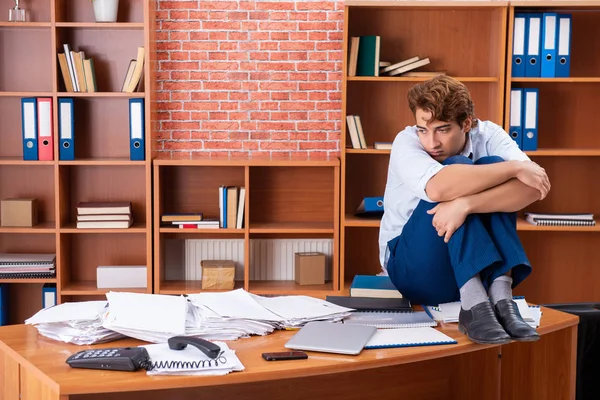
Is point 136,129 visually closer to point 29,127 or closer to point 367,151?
point 29,127

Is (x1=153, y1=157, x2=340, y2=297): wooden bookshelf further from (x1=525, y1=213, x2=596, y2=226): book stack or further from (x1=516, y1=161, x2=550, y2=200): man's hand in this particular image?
(x1=516, y1=161, x2=550, y2=200): man's hand

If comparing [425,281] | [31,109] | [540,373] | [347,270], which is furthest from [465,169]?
[31,109]

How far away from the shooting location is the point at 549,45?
13.4 feet

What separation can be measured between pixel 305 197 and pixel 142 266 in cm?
99

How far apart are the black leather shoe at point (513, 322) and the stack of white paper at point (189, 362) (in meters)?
0.70

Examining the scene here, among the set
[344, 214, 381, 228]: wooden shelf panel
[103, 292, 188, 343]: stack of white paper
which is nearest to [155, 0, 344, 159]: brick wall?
[344, 214, 381, 228]: wooden shelf panel

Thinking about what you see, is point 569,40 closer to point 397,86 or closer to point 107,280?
point 397,86

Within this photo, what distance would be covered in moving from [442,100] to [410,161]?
0.21m

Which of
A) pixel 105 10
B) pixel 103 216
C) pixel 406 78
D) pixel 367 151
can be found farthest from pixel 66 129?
pixel 406 78

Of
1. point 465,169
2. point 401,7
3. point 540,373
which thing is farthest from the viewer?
point 401,7

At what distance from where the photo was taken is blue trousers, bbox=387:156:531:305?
204 centimetres

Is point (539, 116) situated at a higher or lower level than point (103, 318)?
higher

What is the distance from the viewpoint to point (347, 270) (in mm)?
4469

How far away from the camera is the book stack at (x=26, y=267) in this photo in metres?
4.15
